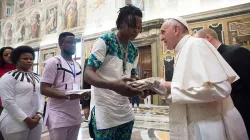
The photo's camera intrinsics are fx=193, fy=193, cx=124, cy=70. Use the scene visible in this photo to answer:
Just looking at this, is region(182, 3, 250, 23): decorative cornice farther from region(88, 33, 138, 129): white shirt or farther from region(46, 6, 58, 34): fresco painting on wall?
region(46, 6, 58, 34): fresco painting on wall

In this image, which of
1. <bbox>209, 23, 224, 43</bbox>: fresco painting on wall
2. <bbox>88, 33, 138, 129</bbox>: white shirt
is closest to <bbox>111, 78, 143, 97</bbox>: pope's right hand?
<bbox>88, 33, 138, 129</bbox>: white shirt

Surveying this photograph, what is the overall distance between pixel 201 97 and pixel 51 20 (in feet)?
49.3

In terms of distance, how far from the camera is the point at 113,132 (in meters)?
1.52

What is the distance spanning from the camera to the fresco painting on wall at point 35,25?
1523cm

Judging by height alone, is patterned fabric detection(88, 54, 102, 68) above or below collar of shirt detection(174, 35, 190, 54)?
below

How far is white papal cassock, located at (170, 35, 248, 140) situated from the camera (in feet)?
4.47

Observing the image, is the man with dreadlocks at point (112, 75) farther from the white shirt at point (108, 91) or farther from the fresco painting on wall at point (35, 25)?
the fresco painting on wall at point (35, 25)

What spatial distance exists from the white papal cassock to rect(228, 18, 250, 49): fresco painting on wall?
719 centimetres

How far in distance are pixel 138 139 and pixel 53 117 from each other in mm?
2689

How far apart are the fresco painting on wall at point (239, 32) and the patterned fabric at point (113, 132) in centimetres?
762

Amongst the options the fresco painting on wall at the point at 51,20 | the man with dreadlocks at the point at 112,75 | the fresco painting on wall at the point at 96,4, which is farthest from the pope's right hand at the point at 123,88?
the fresco painting on wall at the point at 51,20

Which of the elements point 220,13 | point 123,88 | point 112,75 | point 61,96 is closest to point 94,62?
point 112,75

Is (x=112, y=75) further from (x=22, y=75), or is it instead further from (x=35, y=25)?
(x=35, y=25)

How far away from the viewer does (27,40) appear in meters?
15.5
